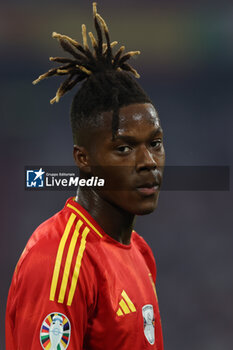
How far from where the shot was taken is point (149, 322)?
7.06 feet

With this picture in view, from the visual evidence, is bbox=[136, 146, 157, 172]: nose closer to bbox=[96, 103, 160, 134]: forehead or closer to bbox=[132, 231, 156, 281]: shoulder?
bbox=[96, 103, 160, 134]: forehead

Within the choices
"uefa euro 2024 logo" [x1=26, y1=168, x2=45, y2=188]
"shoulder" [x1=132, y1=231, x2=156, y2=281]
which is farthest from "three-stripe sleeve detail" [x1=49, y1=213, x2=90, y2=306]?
"uefa euro 2024 logo" [x1=26, y1=168, x2=45, y2=188]

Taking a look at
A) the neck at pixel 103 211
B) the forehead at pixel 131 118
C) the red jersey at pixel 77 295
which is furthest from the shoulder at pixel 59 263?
the forehead at pixel 131 118

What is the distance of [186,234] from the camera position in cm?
490

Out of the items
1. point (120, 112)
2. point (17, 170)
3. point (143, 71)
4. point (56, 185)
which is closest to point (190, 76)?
point (143, 71)

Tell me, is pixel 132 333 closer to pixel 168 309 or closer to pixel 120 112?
pixel 120 112

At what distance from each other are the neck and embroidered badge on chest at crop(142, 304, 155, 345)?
330mm

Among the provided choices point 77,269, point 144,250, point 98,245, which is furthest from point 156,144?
point 144,250

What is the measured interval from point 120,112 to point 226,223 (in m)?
3.20

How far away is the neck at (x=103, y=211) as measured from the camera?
214 centimetres

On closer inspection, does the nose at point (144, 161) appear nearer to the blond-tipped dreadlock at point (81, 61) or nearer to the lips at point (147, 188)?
the lips at point (147, 188)

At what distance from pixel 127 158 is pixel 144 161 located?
7cm

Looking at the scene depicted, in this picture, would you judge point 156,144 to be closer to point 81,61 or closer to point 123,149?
point 123,149

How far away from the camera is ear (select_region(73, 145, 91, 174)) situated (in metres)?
2.12
